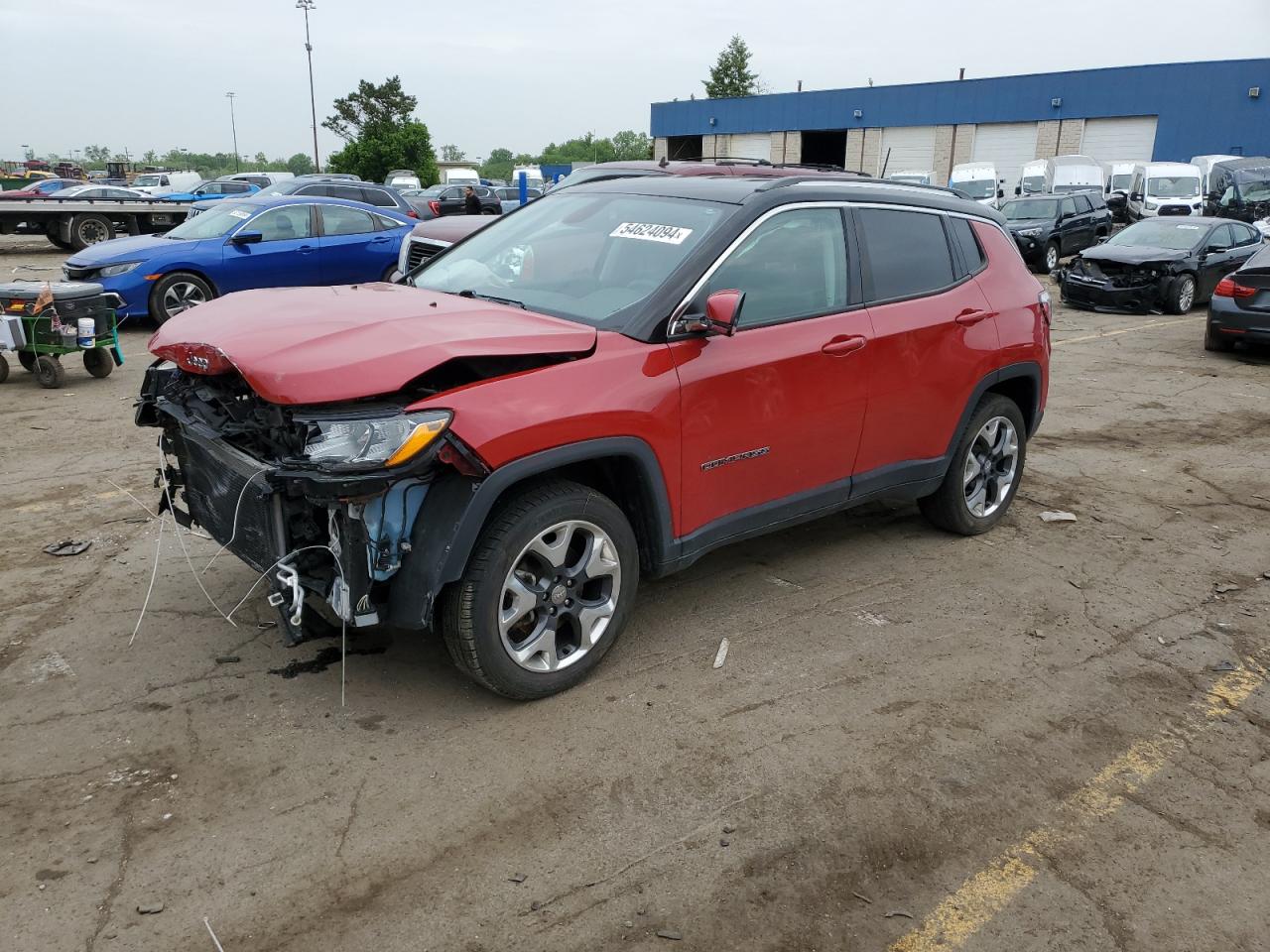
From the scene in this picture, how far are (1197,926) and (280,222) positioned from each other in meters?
12.2

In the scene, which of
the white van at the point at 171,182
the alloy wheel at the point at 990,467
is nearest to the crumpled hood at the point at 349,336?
the alloy wheel at the point at 990,467

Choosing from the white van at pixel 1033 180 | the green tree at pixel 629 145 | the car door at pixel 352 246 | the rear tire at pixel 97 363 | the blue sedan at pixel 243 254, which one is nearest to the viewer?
the rear tire at pixel 97 363

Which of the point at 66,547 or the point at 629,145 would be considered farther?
the point at 629,145

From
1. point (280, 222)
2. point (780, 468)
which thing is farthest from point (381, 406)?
point (280, 222)

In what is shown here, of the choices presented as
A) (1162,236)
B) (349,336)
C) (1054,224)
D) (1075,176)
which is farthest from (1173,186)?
(349,336)

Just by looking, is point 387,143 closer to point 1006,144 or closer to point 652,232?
point 1006,144

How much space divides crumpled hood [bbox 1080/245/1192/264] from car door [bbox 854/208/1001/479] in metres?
11.6

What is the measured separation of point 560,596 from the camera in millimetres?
3650

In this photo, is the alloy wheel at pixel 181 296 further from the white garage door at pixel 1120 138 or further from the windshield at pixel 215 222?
the white garage door at pixel 1120 138

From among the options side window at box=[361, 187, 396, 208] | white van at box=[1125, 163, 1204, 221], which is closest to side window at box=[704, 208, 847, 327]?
side window at box=[361, 187, 396, 208]

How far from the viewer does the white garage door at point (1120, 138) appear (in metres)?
41.3

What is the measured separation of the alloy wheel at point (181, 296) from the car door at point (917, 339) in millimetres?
9483

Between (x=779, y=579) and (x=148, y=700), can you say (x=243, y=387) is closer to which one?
(x=148, y=700)

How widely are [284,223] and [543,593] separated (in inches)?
408
